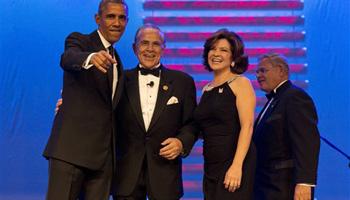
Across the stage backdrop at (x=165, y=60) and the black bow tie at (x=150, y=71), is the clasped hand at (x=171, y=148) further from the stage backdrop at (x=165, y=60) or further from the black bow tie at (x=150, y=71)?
the stage backdrop at (x=165, y=60)

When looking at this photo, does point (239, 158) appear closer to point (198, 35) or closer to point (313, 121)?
point (313, 121)

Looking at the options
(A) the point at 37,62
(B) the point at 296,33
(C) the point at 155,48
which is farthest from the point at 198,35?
(C) the point at 155,48

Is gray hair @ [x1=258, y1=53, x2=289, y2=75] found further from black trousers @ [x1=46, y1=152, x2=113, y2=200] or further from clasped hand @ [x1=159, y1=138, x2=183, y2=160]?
black trousers @ [x1=46, y1=152, x2=113, y2=200]

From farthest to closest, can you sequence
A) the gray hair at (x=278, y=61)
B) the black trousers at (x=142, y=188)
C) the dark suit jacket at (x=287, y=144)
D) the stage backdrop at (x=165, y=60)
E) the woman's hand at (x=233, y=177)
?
1. the stage backdrop at (x=165, y=60)
2. the gray hair at (x=278, y=61)
3. the dark suit jacket at (x=287, y=144)
4. the black trousers at (x=142, y=188)
5. the woman's hand at (x=233, y=177)

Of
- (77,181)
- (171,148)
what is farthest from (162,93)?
(77,181)

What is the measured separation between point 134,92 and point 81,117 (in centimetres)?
40

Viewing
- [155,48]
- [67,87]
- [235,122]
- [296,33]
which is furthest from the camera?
[296,33]

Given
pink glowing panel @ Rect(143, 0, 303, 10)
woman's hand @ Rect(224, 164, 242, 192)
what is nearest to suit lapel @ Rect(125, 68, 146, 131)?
woman's hand @ Rect(224, 164, 242, 192)

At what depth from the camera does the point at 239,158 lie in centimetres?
245

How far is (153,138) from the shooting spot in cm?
259

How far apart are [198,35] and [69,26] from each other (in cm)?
118

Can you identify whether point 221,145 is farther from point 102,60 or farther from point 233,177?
point 102,60

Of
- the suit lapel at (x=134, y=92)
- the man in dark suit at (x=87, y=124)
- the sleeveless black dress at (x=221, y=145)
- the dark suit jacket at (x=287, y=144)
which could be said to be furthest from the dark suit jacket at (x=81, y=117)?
the dark suit jacket at (x=287, y=144)

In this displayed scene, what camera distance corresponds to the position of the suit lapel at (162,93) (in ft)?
8.47
